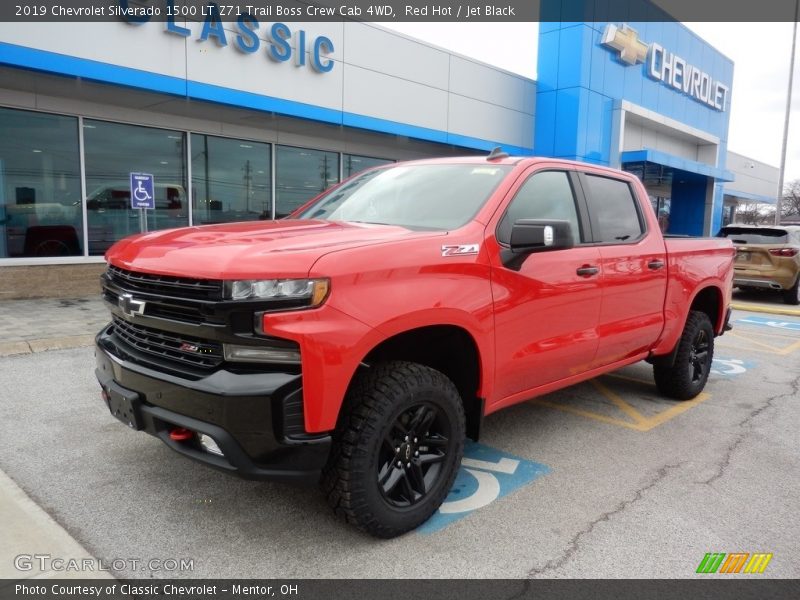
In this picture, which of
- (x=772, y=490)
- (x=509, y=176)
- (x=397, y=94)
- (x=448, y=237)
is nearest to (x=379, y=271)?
(x=448, y=237)

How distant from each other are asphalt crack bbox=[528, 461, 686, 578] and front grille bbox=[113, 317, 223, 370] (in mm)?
1706

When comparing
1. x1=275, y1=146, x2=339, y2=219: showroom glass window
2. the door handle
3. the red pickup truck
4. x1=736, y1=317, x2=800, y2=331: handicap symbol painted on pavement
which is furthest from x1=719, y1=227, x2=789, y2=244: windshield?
the door handle

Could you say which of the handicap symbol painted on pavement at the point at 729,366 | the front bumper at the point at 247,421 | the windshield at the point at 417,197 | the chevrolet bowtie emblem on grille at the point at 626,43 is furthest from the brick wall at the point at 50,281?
the chevrolet bowtie emblem on grille at the point at 626,43

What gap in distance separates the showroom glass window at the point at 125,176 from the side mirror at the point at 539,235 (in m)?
8.73

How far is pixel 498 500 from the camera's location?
3.41 m

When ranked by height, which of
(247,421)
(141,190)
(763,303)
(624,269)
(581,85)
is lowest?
(763,303)

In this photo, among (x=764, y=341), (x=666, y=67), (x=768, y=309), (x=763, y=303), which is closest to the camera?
(x=764, y=341)

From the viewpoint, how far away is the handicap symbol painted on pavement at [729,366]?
669 cm

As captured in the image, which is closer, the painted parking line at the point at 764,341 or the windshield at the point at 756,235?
the painted parking line at the point at 764,341

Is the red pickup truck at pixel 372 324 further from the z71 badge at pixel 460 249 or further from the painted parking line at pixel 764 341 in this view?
the painted parking line at pixel 764 341

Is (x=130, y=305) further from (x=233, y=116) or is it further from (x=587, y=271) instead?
(x=233, y=116)

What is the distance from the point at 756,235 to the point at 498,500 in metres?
12.1

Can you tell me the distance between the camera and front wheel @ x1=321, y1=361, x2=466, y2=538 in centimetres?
270

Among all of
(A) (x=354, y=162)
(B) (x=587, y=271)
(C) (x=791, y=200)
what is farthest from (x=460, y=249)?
(C) (x=791, y=200)
